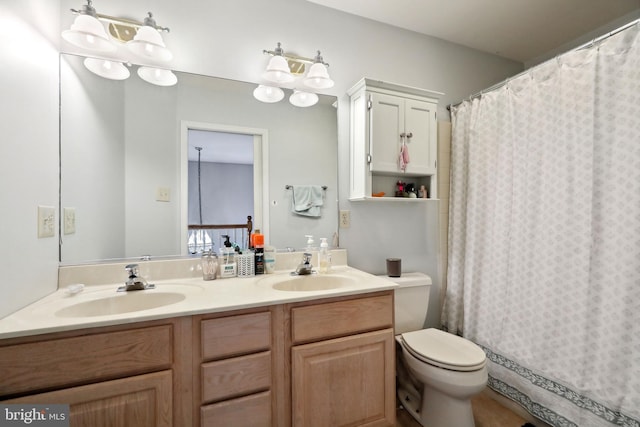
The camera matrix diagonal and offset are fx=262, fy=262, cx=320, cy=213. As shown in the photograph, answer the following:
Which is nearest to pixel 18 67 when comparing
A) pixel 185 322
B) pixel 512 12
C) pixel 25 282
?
pixel 25 282

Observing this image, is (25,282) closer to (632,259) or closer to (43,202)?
(43,202)

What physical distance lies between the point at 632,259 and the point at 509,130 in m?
0.89

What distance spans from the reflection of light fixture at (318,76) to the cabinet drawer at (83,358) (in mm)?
1464

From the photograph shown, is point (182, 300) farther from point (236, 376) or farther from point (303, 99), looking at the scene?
point (303, 99)

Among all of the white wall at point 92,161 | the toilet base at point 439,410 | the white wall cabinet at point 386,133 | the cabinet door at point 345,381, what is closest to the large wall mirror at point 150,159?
the white wall at point 92,161

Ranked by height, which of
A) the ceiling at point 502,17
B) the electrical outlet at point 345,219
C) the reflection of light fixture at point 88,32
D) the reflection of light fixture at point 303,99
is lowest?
the electrical outlet at point 345,219

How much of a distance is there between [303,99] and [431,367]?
1.66 meters

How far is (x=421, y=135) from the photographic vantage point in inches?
69.6

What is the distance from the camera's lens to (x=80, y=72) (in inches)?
50.0

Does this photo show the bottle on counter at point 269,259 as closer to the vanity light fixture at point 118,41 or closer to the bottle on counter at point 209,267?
the bottle on counter at point 209,267

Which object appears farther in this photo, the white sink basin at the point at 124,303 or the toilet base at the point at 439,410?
the toilet base at the point at 439,410

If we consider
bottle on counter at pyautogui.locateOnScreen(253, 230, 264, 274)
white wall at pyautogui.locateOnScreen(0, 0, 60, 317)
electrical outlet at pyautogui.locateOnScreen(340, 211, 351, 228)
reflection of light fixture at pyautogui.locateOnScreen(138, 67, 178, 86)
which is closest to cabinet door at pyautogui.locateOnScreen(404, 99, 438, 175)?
electrical outlet at pyautogui.locateOnScreen(340, 211, 351, 228)

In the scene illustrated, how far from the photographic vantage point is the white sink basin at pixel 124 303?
1.05 meters

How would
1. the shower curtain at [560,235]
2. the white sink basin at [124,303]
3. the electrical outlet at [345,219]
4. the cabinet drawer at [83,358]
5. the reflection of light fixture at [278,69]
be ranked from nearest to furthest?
the cabinet drawer at [83,358] → the white sink basin at [124,303] → the shower curtain at [560,235] → the reflection of light fixture at [278,69] → the electrical outlet at [345,219]
